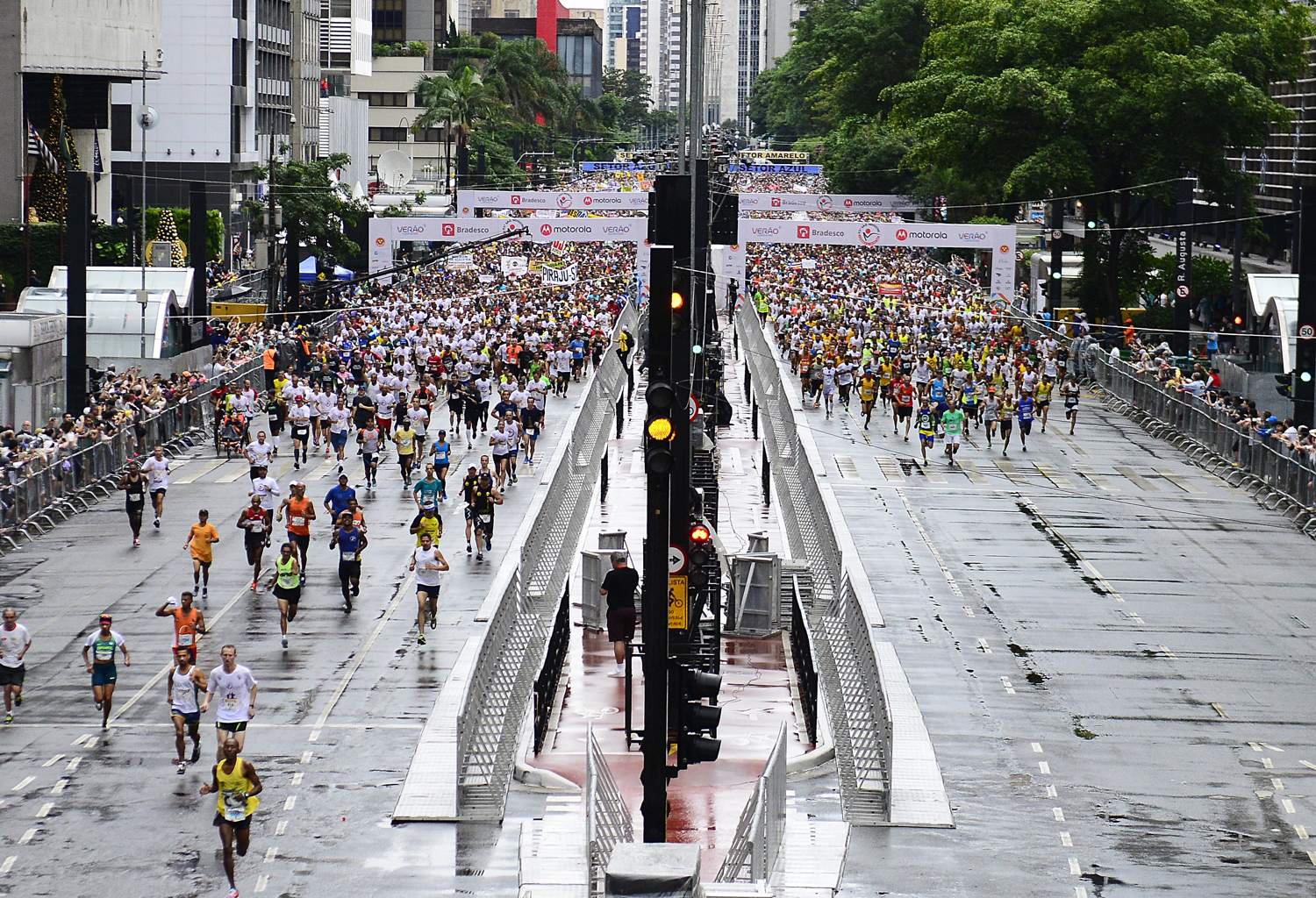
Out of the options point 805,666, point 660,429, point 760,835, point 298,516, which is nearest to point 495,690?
point 805,666

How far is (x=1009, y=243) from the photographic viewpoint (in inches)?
2408

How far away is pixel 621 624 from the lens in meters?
20.4

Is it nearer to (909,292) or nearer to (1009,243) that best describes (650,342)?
(1009,243)

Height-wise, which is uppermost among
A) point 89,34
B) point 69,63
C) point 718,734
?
point 89,34

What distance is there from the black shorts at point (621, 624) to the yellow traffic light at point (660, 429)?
8368mm

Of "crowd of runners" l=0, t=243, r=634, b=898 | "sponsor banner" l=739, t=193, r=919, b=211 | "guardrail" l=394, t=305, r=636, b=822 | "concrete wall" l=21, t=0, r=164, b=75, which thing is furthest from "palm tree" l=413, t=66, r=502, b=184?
"guardrail" l=394, t=305, r=636, b=822

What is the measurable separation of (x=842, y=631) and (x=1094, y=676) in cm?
284

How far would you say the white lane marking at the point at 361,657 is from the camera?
748 inches

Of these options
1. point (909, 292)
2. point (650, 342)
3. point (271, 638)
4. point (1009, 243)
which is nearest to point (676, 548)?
point (650, 342)

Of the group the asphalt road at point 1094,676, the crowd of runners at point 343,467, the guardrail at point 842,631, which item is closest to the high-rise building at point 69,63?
the crowd of runners at point 343,467

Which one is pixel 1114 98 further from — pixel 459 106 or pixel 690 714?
pixel 459 106

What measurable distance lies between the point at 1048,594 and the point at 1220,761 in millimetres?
8051

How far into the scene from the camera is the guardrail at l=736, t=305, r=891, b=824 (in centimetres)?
1612

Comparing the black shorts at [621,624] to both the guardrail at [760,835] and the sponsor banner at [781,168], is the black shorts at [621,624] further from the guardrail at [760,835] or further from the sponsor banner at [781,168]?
the sponsor banner at [781,168]
